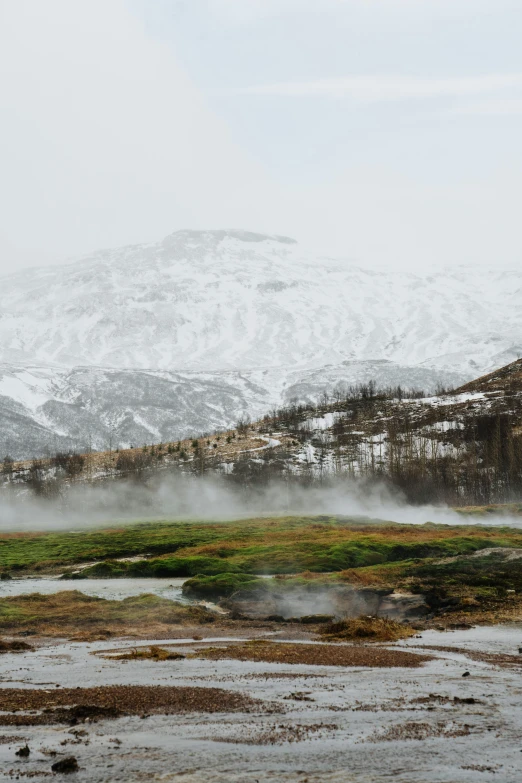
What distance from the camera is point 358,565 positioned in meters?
58.9

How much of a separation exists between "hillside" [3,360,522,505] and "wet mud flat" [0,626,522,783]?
356 feet

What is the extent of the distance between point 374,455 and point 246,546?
8971cm

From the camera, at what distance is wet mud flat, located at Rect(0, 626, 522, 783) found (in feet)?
42.5

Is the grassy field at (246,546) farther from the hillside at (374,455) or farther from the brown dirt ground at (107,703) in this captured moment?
the hillside at (374,455)

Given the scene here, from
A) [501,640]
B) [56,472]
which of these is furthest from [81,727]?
[56,472]

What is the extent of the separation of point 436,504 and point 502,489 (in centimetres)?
1208

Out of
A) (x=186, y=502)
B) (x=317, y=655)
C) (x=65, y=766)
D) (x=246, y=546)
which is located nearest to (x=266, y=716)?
(x=65, y=766)

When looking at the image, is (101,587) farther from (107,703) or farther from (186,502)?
(186,502)

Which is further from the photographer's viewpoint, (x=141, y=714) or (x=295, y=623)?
(x=295, y=623)

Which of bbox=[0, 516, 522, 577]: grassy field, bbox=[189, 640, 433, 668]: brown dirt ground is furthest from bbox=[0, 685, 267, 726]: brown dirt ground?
bbox=[0, 516, 522, 577]: grassy field

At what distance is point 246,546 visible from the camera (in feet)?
234

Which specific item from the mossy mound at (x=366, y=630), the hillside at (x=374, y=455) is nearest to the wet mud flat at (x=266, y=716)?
the mossy mound at (x=366, y=630)

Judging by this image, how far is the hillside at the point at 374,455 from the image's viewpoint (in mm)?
135875

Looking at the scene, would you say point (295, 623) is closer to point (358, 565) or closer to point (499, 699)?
point (499, 699)
